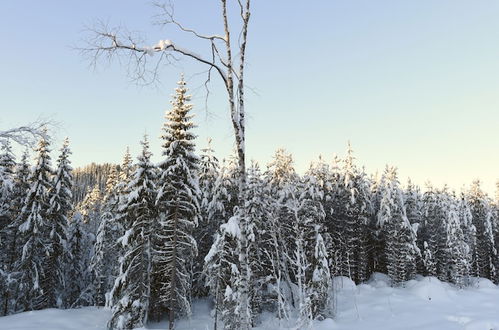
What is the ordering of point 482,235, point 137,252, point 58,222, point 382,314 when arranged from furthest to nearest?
point 482,235
point 58,222
point 382,314
point 137,252

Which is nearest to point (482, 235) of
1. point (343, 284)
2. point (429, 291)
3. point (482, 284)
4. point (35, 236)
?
point (482, 284)

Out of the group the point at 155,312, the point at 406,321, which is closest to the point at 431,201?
the point at 406,321

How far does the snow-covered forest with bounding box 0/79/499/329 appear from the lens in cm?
2417

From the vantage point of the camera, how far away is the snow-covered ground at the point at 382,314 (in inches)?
942

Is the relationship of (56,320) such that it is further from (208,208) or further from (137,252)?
(208,208)

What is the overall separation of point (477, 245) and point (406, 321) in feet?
143

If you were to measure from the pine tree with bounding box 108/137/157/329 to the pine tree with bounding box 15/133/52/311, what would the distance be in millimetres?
8846

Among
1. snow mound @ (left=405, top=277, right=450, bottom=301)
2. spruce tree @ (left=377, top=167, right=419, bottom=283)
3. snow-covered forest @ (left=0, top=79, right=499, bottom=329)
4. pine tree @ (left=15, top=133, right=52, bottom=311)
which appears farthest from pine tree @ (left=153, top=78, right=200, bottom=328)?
spruce tree @ (left=377, top=167, right=419, bottom=283)

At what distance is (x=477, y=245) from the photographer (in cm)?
6038

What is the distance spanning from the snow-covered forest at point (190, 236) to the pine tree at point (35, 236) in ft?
0.29

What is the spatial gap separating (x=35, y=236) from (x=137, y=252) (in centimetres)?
Result: 1067

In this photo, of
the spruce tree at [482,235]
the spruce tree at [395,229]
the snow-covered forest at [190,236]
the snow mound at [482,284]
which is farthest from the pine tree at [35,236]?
the spruce tree at [482,235]

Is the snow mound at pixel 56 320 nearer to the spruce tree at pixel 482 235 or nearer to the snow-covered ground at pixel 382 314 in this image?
the snow-covered ground at pixel 382 314

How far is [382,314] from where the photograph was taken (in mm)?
29703
